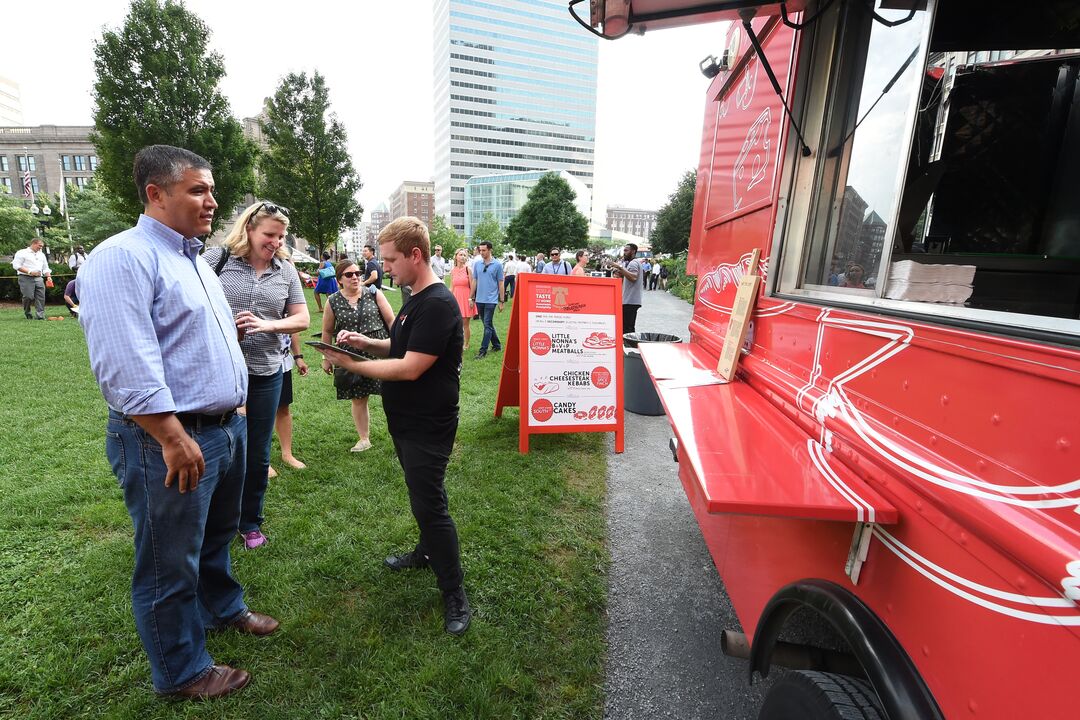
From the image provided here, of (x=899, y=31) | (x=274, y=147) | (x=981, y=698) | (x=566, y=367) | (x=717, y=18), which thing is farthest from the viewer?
(x=274, y=147)

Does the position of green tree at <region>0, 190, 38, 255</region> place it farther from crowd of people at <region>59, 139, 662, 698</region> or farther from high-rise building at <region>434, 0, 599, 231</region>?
high-rise building at <region>434, 0, 599, 231</region>

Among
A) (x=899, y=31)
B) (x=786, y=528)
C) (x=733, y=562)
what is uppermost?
(x=899, y=31)

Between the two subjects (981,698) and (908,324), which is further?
(908,324)

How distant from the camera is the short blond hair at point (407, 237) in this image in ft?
7.72

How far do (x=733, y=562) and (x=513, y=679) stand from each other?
3.91ft

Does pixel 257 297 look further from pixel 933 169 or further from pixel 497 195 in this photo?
pixel 497 195

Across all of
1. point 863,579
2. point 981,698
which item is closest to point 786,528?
point 863,579

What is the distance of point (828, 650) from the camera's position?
4.91 feet

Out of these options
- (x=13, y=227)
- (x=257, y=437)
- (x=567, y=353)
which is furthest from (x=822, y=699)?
(x=13, y=227)

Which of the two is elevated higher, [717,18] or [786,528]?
[717,18]

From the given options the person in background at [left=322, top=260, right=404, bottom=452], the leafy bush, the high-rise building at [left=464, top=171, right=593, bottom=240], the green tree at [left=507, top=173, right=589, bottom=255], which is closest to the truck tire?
the person in background at [left=322, top=260, right=404, bottom=452]

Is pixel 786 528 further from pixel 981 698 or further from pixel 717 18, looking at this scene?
pixel 717 18

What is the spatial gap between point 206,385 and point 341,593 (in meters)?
1.64

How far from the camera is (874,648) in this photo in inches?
42.7
